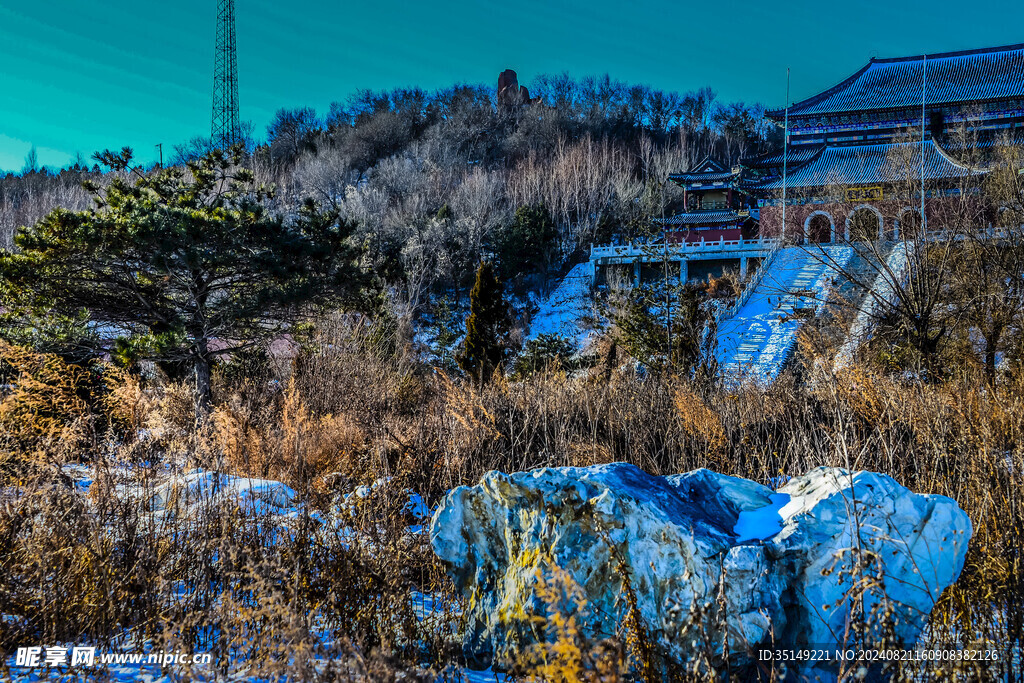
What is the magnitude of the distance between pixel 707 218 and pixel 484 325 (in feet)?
61.0

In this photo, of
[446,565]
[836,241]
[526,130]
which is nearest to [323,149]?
[526,130]

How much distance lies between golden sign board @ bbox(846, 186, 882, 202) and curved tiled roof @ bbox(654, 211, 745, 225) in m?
5.29

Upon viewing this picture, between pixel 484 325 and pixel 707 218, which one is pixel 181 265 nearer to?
pixel 484 325

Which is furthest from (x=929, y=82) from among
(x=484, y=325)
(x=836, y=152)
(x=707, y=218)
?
(x=484, y=325)

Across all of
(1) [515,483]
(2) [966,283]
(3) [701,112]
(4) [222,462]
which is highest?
(3) [701,112]

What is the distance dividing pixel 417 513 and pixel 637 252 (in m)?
24.1

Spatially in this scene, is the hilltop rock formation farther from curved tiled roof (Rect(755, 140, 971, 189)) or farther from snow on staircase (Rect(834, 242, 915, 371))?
snow on staircase (Rect(834, 242, 915, 371))

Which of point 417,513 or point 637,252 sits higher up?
point 637,252

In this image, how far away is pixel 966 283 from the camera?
29.7 feet

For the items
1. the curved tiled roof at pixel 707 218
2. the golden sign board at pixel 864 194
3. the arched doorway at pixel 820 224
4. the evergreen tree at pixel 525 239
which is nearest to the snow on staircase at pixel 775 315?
the golden sign board at pixel 864 194

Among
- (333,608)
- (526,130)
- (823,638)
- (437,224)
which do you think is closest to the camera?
(823,638)

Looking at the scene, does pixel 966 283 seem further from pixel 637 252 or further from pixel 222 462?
pixel 637 252

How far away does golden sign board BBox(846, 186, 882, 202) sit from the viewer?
75.9 ft

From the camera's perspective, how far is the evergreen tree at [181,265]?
773 cm
